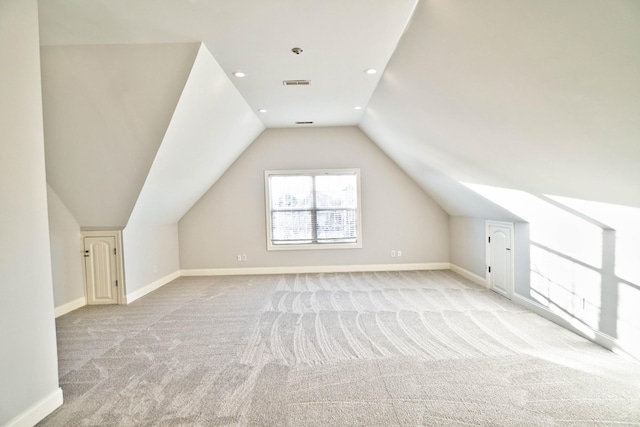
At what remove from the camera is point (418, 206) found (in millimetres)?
6523

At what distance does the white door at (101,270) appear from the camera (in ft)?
15.4

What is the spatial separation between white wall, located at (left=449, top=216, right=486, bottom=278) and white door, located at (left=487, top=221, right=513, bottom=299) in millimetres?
186

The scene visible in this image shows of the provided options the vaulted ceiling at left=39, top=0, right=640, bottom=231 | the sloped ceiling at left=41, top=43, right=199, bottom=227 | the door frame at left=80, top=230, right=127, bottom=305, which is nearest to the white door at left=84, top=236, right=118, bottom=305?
the door frame at left=80, top=230, right=127, bottom=305

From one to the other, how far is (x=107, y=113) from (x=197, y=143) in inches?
45.2

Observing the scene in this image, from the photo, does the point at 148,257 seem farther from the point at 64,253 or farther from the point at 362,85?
the point at 362,85

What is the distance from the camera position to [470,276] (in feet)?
18.5

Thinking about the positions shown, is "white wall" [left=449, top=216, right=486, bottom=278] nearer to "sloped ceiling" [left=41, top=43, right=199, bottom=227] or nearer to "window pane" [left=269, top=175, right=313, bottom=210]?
"window pane" [left=269, top=175, right=313, bottom=210]

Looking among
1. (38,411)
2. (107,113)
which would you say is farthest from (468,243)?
(38,411)

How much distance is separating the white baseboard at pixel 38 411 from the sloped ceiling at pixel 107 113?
2540 millimetres

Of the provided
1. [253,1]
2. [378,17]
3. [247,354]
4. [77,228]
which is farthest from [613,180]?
[77,228]

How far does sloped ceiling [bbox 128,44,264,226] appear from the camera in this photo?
11.5 ft

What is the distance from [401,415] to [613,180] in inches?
86.4

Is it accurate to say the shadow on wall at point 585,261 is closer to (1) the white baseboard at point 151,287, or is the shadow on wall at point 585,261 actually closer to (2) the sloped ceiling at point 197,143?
(2) the sloped ceiling at point 197,143

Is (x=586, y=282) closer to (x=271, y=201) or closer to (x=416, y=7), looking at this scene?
(x=416, y=7)
